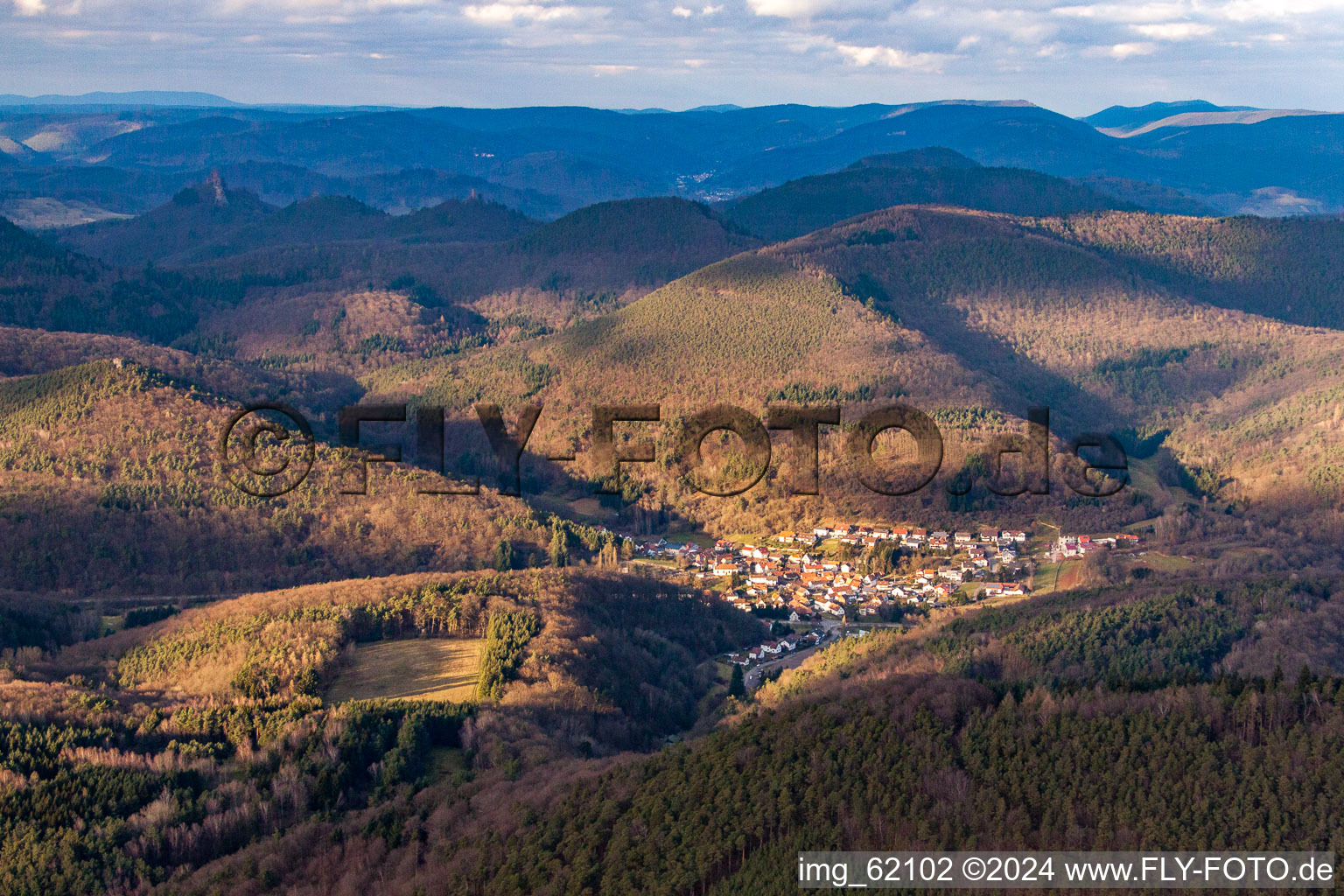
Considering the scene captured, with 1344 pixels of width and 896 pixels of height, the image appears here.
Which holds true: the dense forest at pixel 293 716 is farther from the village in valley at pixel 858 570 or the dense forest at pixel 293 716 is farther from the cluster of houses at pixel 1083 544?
the cluster of houses at pixel 1083 544

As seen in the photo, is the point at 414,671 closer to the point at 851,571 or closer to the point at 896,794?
the point at 896,794

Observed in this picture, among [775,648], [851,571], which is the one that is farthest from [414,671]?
[851,571]

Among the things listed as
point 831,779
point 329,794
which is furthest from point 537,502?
point 831,779

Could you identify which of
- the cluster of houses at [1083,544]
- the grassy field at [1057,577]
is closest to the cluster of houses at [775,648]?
the grassy field at [1057,577]

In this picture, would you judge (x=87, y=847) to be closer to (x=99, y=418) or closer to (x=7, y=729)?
(x=7, y=729)

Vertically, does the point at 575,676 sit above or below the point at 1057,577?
above
